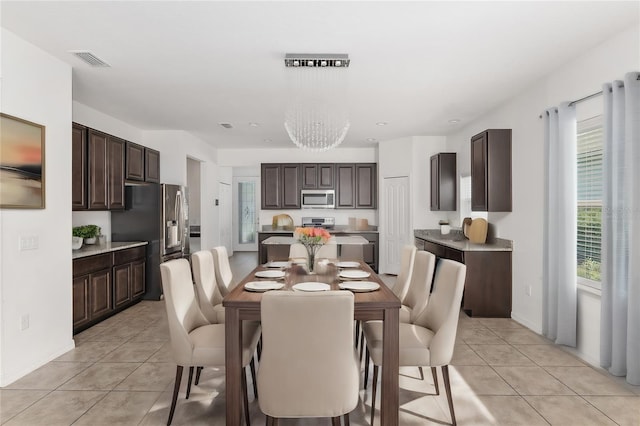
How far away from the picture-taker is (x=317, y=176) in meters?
7.80

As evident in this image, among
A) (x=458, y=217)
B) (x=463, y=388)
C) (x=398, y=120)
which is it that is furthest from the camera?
(x=458, y=217)

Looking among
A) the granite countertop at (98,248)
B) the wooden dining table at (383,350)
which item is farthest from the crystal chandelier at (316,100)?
the granite countertop at (98,248)

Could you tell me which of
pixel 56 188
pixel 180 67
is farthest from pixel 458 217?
pixel 56 188

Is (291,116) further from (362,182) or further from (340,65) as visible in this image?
(362,182)

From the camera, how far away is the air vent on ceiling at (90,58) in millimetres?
3160

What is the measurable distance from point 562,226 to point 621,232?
2.26 feet

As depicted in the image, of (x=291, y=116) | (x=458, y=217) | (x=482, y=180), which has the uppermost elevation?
(x=291, y=116)

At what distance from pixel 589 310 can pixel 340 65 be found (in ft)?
10.1

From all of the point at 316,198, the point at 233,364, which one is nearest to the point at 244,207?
the point at 316,198

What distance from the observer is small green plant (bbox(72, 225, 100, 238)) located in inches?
175

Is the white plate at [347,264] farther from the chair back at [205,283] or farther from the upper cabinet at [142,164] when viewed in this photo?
the upper cabinet at [142,164]

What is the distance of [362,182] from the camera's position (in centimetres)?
780

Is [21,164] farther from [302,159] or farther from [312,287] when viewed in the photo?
[302,159]

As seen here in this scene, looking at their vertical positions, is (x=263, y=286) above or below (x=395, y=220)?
below
